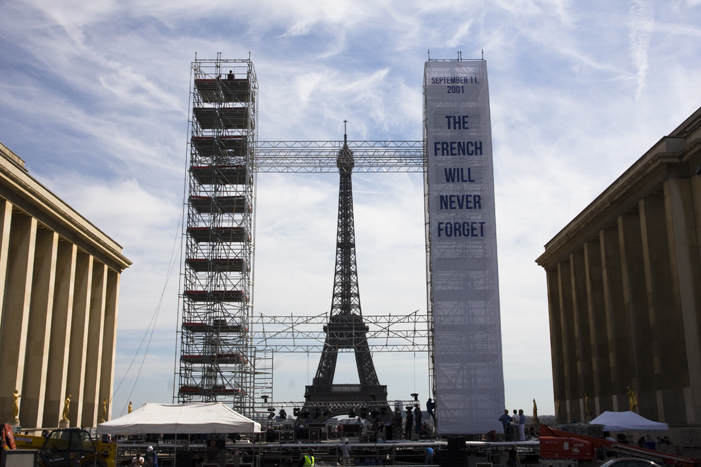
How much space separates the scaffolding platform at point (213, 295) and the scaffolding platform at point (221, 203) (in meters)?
5.11

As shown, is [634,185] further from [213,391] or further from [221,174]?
[213,391]

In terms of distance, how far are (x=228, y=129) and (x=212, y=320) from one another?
42.4 ft

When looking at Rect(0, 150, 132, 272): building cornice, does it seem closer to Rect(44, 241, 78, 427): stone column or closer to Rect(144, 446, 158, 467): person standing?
Rect(44, 241, 78, 427): stone column

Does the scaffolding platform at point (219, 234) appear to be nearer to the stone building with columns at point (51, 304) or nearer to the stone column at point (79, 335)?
the stone building with columns at point (51, 304)

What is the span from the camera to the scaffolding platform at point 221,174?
45.6m

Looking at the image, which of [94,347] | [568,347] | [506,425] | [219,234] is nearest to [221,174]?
[219,234]

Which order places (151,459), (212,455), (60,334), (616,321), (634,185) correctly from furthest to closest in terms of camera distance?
(616,321), (60,334), (634,185), (151,459), (212,455)

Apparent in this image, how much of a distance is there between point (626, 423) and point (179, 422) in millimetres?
15542

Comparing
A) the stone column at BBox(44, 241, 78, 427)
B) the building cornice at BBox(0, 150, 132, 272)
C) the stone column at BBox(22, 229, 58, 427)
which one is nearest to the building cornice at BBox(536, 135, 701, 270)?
the building cornice at BBox(0, 150, 132, 272)

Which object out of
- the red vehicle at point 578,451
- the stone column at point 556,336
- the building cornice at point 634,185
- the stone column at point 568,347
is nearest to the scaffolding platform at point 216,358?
the building cornice at point 634,185

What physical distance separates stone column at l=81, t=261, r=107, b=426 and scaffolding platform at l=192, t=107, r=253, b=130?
38.4ft

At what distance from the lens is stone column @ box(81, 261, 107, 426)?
45.0m

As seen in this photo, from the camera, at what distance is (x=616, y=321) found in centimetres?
4050

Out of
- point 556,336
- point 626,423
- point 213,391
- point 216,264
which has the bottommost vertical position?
point 626,423
